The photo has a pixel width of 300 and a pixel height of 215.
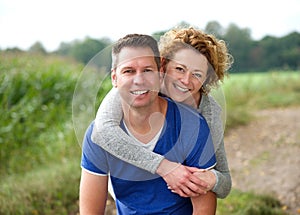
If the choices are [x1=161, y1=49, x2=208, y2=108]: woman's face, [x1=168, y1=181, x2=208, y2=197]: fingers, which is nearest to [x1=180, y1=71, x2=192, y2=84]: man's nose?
[x1=161, y1=49, x2=208, y2=108]: woman's face

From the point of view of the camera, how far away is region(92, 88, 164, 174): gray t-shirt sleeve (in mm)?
1919

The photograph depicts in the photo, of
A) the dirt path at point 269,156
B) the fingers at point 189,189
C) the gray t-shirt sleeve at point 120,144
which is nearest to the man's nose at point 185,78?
the gray t-shirt sleeve at point 120,144

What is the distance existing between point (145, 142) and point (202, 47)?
0.48 metres

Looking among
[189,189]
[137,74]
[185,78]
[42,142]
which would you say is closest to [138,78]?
[137,74]

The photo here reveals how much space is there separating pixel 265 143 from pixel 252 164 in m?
1.16

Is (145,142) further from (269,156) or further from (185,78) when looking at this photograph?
(269,156)

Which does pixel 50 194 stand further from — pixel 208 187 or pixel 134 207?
pixel 208 187

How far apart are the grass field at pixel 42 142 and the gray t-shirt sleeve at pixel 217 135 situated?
21.4 inches

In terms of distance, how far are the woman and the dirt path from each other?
2.21 m

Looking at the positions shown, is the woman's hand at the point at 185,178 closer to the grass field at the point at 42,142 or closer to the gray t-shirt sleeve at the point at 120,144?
the gray t-shirt sleeve at the point at 120,144

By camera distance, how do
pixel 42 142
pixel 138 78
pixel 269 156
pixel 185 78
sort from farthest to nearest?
pixel 269 156 → pixel 42 142 → pixel 185 78 → pixel 138 78

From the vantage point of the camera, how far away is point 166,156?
2.00m

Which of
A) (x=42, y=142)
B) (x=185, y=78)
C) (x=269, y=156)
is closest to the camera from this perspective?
(x=185, y=78)

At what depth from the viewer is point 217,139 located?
81.1 inches
